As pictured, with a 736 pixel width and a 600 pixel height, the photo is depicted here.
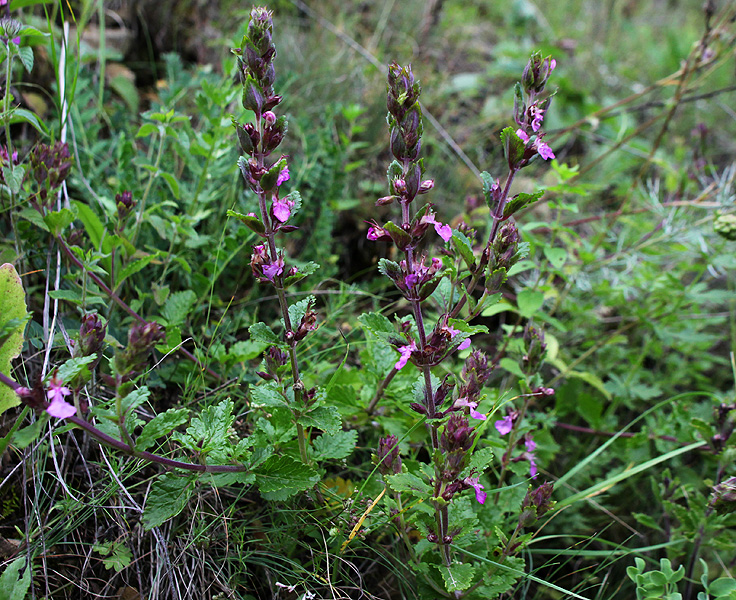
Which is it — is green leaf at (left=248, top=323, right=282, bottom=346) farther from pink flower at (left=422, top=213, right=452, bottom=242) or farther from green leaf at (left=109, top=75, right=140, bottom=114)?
green leaf at (left=109, top=75, right=140, bottom=114)

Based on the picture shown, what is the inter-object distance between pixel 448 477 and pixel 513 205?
690 millimetres

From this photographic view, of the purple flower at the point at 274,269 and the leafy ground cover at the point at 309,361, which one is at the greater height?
the purple flower at the point at 274,269

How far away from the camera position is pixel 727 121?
4898 millimetres

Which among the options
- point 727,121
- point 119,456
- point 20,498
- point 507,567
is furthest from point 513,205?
point 727,121

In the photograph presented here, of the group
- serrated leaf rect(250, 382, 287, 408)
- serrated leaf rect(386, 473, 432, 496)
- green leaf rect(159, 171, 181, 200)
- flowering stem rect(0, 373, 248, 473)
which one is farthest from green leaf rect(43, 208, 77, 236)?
serrated leaf rect(386, 473, 432, 496)

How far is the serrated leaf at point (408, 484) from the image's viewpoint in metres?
1.31

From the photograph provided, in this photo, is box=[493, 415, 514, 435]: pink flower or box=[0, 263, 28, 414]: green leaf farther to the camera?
box=[493, 415, 514, 435]: pink flower

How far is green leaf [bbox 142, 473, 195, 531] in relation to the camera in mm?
1276

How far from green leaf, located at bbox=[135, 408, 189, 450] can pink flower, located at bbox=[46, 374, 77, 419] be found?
0.68ft

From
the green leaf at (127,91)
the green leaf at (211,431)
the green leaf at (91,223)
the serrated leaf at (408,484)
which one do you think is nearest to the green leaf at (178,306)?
the green leaf at (91,223)

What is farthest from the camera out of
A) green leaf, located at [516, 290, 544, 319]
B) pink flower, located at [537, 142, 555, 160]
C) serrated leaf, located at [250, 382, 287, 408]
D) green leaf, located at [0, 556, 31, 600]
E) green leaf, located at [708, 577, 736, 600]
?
green leaf, located at [516, 290, 544, 319]

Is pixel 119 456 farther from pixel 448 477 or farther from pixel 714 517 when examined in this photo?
pixel 714 517

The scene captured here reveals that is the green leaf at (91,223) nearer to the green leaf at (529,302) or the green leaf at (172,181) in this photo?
the green leaf at (172,181)

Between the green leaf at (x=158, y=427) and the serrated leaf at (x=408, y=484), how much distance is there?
0.53 meters
